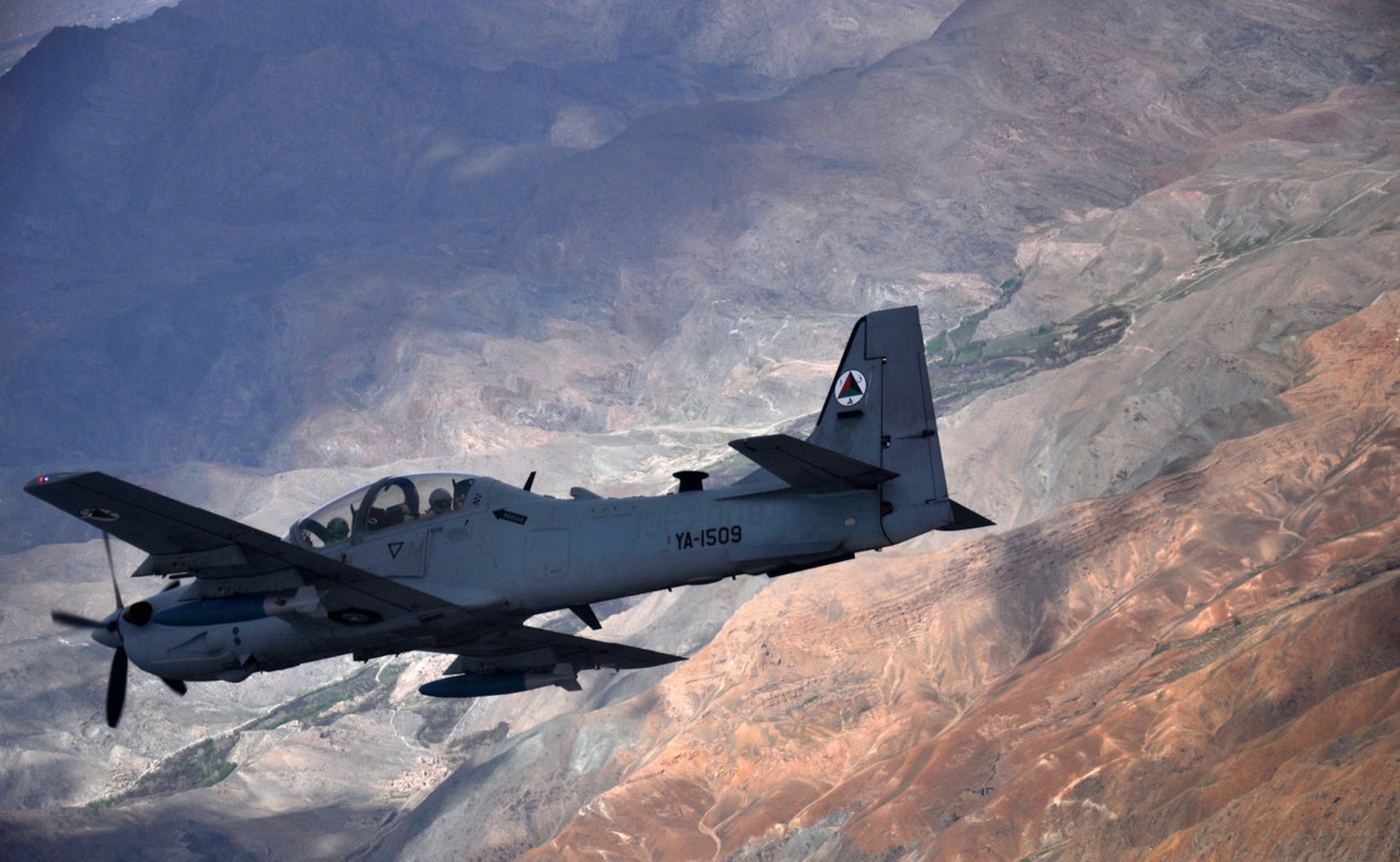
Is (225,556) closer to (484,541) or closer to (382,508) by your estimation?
(382,508)

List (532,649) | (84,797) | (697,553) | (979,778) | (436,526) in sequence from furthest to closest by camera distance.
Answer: (84,797) → (979,778) → (532,649) → (436,526) → (697,553)

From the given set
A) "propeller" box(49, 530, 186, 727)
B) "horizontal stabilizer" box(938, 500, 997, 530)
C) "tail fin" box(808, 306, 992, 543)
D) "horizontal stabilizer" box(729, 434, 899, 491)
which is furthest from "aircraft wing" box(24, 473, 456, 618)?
"horizontal stabilizer" box(938, 500, 997, 530)

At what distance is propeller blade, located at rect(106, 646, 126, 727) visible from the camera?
102 ft

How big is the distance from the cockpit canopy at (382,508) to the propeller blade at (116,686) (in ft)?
15.5

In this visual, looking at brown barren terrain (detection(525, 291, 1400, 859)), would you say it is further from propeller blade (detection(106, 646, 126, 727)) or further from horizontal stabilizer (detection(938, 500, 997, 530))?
propeller blade (detection(106, 646, 126, 727))

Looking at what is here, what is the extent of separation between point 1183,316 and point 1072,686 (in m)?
87.9

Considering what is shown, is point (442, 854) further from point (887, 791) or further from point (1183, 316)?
point (1183, 316)

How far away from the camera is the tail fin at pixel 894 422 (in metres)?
26.9

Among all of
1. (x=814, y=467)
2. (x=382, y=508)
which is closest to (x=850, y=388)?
(x=814, y=467)

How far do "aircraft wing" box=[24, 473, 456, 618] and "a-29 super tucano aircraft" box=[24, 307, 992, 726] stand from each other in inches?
1.7

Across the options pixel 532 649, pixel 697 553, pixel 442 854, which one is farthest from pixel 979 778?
pixel 697 553

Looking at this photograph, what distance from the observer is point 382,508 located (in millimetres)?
30734

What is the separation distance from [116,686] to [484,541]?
29.8ft

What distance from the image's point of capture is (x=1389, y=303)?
4685 inches
